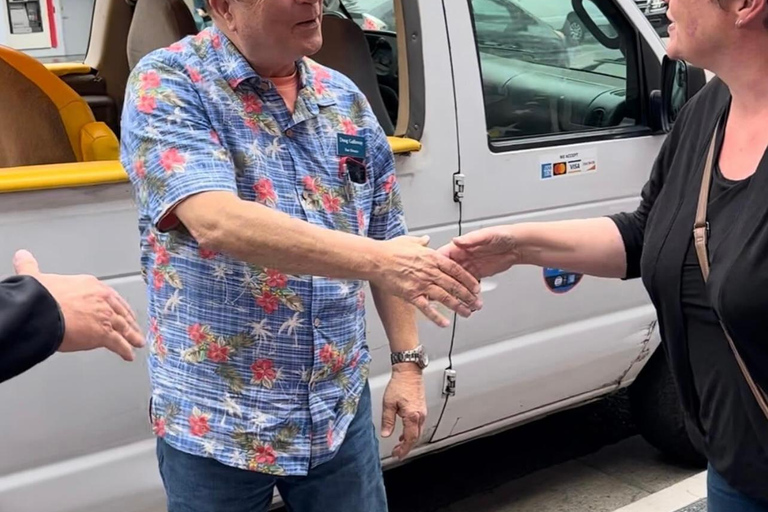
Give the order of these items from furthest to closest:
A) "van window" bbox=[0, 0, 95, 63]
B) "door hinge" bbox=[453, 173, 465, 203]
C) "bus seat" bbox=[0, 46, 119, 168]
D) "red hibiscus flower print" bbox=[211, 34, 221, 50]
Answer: "van window" bbox=[0, 0, 95, 63] → "door hinge" bbox=[453, 173, 465, 203] → "bus seat" bbox=[0, 46, 119, 168] → "red hibiscus flower print" bbox=[211, 34, 221, 50]

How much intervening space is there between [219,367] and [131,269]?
2.24 feet

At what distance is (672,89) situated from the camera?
3.57 meters

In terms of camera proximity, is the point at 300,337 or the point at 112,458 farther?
the point at 112,458

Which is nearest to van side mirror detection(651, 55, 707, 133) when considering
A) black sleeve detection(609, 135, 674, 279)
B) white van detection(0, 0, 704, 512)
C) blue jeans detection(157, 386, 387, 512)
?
white van detection(0, 0, 704, 512)

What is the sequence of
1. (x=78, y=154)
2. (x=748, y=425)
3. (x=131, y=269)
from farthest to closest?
1. (x=78, y=154)
2. (x=131, y=269)
3. (x=748, y=425)

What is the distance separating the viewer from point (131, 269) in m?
2.50

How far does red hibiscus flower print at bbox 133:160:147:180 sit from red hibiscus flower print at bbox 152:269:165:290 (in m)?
0.20

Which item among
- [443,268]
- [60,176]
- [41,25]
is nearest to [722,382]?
[443,268]

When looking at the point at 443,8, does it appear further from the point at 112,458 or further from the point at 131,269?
the point at 112,458

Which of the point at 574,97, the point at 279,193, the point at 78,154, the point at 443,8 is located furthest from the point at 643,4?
the point at 279,193

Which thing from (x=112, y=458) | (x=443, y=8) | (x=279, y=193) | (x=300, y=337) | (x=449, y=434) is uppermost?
(x=443, y=8)

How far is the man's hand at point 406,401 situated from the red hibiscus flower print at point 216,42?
850mm

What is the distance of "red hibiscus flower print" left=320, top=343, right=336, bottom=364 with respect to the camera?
1999mm

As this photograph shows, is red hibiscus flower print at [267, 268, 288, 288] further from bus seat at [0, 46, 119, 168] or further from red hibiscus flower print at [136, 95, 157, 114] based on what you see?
bus seat at [0, 46, 119, 168]
